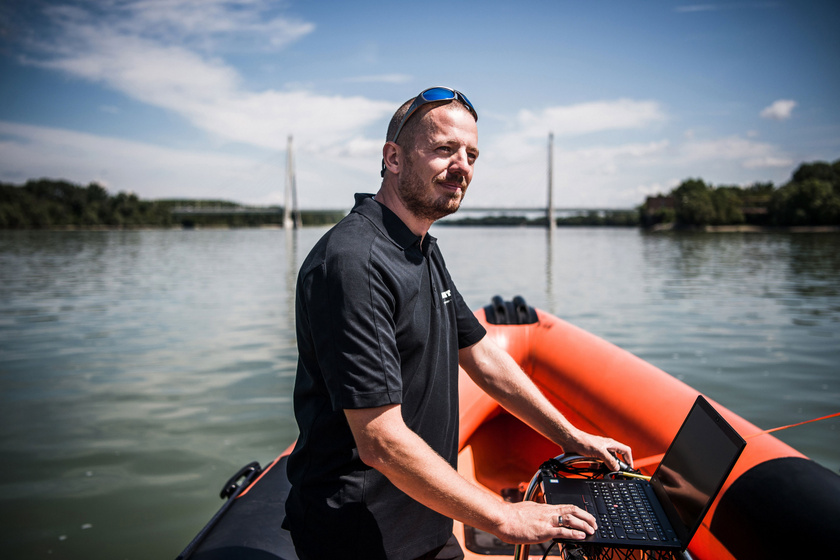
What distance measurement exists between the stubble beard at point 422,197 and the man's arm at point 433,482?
0.39 metres

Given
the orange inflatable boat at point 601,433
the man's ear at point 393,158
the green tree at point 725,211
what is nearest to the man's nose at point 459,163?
the man's ear at point 393,158

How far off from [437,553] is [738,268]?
1622 cm

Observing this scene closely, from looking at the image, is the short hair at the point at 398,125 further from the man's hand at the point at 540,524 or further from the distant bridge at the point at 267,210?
the distant bridge at the point at 267,210

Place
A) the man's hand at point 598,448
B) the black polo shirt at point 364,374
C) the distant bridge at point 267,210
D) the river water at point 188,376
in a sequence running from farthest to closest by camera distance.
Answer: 1. the distant bridge at point 267,210
2. the river water at point 188,376
3. the man's hand at point 598,448
4. the black polo shirt at point 364,374

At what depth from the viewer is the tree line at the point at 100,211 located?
4831 centimetres

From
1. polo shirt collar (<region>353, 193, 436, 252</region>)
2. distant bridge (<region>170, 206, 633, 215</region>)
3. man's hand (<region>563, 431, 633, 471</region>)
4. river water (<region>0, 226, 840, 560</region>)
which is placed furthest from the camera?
distant bridge (<region>170, 206, 633, 215</region>)

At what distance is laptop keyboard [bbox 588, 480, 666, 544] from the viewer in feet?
3.32

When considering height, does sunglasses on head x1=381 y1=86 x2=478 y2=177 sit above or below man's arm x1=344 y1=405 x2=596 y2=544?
above

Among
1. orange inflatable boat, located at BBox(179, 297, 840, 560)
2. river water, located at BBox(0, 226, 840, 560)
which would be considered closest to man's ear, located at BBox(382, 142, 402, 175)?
orange inflatable boat, located at BBox(179, 297, 840, 560)

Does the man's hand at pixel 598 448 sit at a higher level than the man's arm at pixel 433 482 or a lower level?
lower

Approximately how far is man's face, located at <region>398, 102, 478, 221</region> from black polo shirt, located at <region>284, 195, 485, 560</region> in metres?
0.06

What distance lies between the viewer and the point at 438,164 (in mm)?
1020

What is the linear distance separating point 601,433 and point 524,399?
1113 mm

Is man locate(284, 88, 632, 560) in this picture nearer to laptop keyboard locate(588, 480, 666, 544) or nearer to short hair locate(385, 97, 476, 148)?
short hair locate(385, 97, 476, 148)
